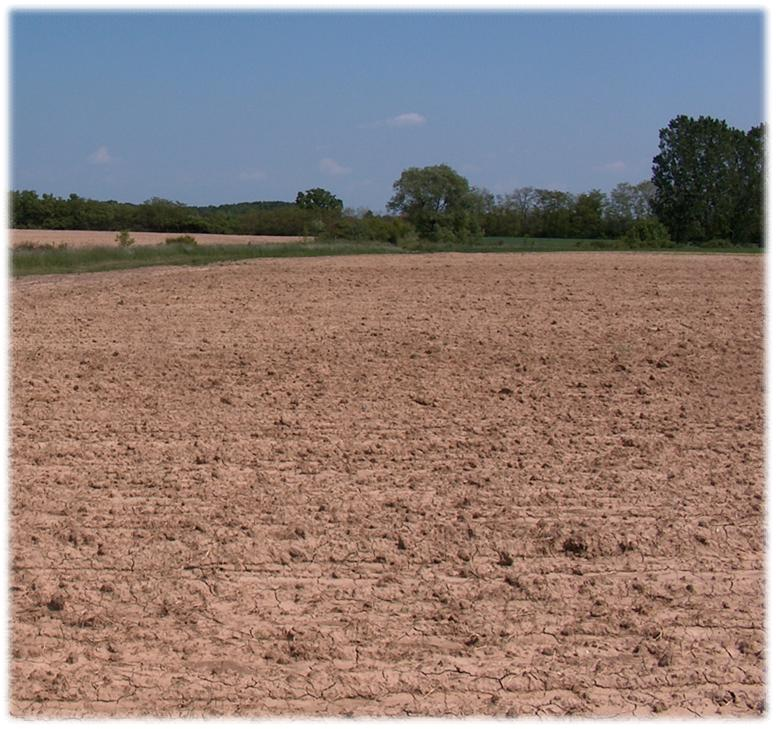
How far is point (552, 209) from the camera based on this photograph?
6531cm

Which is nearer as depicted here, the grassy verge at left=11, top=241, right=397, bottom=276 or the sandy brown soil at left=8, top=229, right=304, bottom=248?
the grassy verge at left=11, top=241, right=397, bottom=276

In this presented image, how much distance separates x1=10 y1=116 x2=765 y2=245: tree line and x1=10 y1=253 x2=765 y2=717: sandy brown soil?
131ft

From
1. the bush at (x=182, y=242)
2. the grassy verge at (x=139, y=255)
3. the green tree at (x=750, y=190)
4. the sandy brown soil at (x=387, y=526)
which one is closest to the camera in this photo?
the sandy brown soil at (x=387, y=526)

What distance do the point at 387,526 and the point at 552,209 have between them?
202 ft

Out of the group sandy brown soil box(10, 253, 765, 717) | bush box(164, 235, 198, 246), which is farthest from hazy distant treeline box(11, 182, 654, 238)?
sandy brown soil box(10, 253, 765, 717)

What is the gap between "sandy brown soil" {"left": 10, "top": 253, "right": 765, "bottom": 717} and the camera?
13.2 ft

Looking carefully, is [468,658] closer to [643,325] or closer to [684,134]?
[643,325]

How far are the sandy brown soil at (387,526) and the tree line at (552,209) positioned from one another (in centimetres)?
3997

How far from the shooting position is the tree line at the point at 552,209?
54531mm

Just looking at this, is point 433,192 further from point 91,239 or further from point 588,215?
point 91,239

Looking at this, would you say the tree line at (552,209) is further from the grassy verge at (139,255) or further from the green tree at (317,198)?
the grassy verge at (139,255)

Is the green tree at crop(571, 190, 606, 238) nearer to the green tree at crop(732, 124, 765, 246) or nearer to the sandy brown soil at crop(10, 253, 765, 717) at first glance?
the green tree at crop(732, 124, 765, 246)

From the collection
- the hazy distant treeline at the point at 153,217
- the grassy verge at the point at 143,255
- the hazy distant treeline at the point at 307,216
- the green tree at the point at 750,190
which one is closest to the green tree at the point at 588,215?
the hazy distant treeline at the point at 307,216

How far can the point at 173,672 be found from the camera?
404 centimetres
